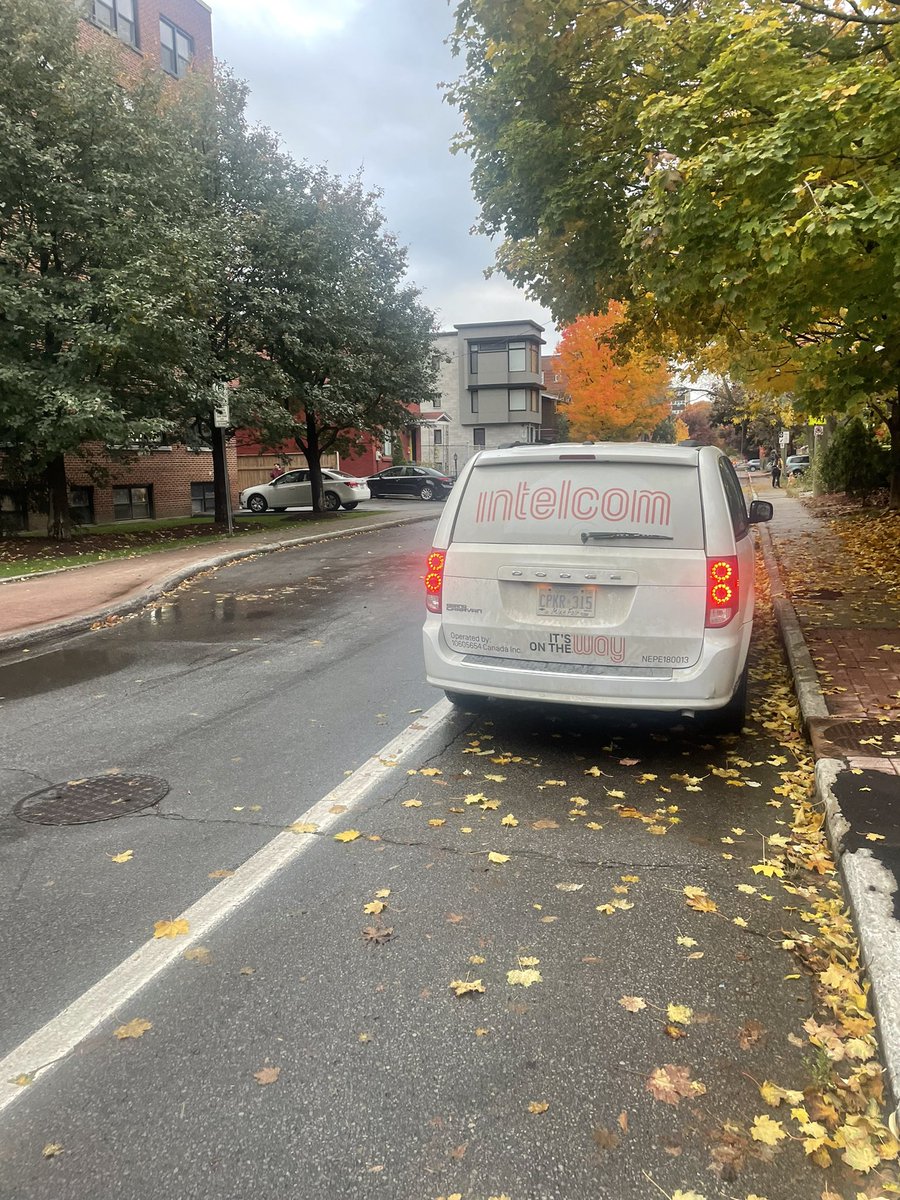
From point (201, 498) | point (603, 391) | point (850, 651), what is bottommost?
point (850, 651)

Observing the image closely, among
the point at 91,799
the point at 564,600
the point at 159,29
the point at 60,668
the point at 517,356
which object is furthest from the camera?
the point at 517,356

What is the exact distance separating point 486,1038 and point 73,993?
144 cm

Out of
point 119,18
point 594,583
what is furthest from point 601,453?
point 119,18

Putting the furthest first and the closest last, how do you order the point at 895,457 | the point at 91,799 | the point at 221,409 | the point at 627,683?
the point at 895,457 → the point at 221,409 → the point at 627,683 → the point at 91,799

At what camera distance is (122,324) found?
1462 cm

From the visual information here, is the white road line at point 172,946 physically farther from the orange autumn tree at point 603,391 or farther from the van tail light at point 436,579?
the orange autumn tree at point 603,391

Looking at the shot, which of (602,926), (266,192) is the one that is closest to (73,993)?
(602,926)

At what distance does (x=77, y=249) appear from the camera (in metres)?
15.8

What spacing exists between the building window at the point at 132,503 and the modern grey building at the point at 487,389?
1282 inches

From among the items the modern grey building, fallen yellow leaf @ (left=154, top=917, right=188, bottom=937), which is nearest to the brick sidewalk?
fallen yellow leaf @ (left=154, top=917, right=188, bottom=937)

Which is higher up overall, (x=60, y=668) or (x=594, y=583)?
(x=594, y=583)

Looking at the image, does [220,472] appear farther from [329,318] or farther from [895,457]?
[895,457]

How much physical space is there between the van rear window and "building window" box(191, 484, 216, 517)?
78.7ft

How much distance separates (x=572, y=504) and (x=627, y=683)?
1.10 meters
